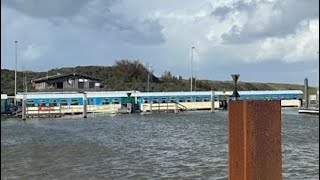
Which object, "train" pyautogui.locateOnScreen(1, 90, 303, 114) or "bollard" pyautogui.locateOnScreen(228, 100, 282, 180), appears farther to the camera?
"train" pyautogui.locateOnScreen(1, 90, 303, 114)

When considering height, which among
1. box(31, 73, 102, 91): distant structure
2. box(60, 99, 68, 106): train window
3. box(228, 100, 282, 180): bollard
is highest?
box(31, 73, 102, 91): distant structure

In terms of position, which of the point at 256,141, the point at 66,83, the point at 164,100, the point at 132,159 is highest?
the point at 66,83

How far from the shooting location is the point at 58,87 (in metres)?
103

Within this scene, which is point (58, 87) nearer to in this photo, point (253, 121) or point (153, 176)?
point (153, 176)

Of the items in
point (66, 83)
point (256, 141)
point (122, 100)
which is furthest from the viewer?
point (66, 83)

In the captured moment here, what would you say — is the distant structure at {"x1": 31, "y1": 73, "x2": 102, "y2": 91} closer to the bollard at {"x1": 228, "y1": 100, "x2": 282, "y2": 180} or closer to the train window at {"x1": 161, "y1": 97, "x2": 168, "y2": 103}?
the train window at {"x1": 161, "y1": 97, "x2": 168, "y2": 103}

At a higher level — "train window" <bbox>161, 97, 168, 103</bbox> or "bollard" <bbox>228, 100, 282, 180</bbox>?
"train window" <bbox>161, 97, 168, 103</bbox>

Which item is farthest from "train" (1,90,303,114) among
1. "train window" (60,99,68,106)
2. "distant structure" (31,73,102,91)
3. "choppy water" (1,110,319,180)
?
"choppy water" (1,110,319,180)

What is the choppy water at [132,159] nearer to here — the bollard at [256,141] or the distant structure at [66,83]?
the bollard at [256,141]

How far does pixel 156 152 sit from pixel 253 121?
69.3ft

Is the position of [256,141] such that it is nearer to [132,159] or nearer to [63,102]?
[132,159]

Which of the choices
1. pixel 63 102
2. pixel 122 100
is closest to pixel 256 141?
pixel 63 102

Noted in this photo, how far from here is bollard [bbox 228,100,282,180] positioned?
3932mm

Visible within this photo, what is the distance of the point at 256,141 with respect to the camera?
394 centimetres
